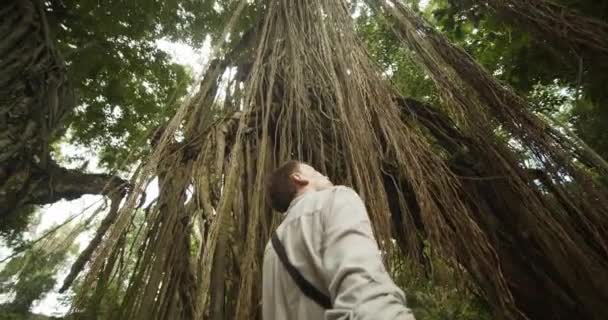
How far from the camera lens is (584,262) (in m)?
1.32

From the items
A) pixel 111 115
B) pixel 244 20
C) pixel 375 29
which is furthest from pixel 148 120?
pixel 375 29

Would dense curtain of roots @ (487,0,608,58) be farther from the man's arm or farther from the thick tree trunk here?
the thick tree trunk

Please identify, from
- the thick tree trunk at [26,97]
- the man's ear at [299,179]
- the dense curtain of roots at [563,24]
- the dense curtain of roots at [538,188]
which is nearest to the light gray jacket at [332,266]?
the man's ear at [299,179]

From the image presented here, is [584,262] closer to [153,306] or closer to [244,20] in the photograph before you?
[153,306]

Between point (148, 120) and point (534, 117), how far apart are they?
393 centimetres

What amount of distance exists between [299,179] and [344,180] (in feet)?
1.44

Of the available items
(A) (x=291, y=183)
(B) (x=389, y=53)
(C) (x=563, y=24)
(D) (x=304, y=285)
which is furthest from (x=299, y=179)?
(B) (x=389, y=53)

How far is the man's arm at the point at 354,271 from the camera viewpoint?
62 cm

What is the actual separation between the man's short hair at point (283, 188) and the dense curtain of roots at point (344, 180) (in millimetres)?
103

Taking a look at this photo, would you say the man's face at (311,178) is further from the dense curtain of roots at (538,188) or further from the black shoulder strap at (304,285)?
the dense curtain of roots at (538,188)

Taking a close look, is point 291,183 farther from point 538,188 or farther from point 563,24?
point 563,24

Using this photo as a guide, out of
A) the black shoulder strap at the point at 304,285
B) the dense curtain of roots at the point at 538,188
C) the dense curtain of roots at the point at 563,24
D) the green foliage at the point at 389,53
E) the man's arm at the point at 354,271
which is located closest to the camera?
the man's arm at the point at 354,271

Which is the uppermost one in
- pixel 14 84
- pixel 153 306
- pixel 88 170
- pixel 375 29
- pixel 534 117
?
pixel 375 29

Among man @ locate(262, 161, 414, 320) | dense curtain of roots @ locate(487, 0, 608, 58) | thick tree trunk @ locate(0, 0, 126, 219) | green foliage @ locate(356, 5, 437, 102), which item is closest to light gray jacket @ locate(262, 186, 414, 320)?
man @ locate(262, 161, 414, 320)
